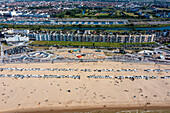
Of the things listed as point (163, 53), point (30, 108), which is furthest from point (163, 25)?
point (30, 108)

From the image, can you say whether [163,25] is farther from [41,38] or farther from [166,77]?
[41,38]

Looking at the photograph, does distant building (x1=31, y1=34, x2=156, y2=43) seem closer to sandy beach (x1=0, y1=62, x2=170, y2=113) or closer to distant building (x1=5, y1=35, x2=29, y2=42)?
distant building (x1=5, y1=35, x2=29, y2=42)

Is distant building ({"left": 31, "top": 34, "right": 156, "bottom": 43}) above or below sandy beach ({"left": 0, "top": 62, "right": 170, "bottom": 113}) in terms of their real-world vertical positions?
above

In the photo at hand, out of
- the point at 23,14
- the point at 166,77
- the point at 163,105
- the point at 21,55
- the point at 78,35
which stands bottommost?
the point at 163,105

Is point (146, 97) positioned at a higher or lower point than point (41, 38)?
lower

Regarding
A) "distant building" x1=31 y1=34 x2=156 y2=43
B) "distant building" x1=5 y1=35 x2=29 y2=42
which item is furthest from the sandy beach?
"distant building" x1=5 y1=35 x2=29 y2=42

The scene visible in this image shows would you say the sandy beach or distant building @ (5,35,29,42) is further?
distant building @ (5,35,29,42)

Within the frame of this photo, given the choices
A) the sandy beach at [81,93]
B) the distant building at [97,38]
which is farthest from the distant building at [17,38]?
the sandy beach at [81,93]

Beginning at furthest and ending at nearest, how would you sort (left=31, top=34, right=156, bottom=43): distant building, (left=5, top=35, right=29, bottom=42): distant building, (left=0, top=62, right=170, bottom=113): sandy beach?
1. (left=5, top=35, right=29, bottom=42): distant building
2. (left=31, top=34, right=156, bottom=43): distant building
3. (left=0, top=62, right=170, bottom=113): sandy beach

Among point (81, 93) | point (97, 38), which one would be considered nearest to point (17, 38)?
point (97, 38)
